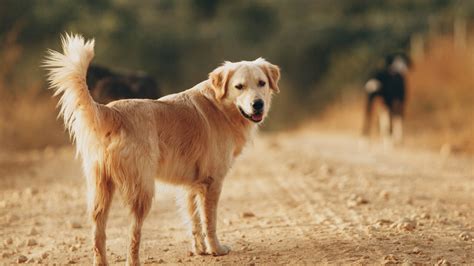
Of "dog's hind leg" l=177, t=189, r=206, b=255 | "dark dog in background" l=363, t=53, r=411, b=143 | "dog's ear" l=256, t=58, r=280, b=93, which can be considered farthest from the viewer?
"dark dog in background" l=363, t=53, r=411, b=143

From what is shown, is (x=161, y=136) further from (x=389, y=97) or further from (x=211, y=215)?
(x=389, y=97)

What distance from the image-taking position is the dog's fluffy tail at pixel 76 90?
5875mm

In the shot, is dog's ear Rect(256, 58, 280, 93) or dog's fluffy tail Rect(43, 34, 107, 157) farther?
dog's ear Rect(256, 58, 280, 93)

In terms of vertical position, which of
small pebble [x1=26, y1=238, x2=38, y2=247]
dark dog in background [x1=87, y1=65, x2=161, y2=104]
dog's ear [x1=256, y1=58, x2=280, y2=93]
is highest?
dark dog in background [x1=87, y1=65, x2=161, y2=104]

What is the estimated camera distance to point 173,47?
39031mm

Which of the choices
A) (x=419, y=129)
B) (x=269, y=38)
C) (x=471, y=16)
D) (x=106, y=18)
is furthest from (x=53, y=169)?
(x=269, y=38)

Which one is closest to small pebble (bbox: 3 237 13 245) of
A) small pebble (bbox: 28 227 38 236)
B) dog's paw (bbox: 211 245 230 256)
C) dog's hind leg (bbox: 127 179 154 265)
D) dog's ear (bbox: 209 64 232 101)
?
small pebble (bbox: 28 227 38 236)

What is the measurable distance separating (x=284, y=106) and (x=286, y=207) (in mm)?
28178

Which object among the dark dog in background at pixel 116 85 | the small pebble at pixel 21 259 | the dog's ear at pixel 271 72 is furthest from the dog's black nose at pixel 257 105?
the dark dog in background at pixel 116 85

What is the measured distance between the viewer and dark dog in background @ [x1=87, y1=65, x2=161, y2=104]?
36.0 feet

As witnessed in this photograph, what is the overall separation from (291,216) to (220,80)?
6.43 feet

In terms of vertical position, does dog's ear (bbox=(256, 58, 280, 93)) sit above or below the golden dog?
above

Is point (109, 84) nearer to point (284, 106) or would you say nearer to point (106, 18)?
point (106, 18)

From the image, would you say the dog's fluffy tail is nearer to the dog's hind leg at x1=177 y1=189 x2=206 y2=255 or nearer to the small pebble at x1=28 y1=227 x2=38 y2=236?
the dog's hind leg at x1=177 y1=189 x2=206 y2=255
